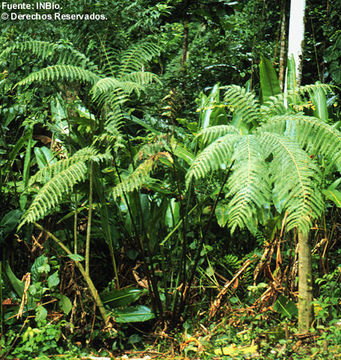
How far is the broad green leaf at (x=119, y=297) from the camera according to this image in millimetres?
2268

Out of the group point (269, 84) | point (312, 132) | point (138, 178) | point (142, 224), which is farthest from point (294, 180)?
point (269, 84)

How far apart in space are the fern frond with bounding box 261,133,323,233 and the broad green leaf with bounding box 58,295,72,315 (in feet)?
4.42

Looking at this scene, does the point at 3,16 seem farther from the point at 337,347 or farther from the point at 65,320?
the point at 337,347

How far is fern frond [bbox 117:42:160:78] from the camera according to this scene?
2.16m

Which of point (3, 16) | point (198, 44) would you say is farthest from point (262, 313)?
point (198, 44)

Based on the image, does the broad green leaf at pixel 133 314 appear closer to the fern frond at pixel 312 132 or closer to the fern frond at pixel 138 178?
the fern frond at pixel 138 178

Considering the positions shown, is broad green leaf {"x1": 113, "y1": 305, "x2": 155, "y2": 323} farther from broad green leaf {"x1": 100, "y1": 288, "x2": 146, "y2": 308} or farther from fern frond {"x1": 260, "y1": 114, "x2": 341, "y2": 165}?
fern frond {"x1": 260, "y1": 114, "x2": 341, "y2": 165}

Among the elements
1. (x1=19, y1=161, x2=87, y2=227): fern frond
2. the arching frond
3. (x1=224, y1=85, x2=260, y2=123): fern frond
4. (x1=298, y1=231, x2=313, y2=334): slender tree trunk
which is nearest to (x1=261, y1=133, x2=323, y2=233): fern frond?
(x1=224, y1=85, x2=260, y2=123): fern frond

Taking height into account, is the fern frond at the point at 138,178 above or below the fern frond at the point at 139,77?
below

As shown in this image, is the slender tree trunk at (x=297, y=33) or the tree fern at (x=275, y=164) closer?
the tree fern at (x=275, y=164)

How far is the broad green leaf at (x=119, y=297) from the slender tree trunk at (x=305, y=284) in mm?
865

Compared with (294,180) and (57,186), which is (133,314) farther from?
(294,180)

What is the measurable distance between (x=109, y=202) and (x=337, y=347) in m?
1.55

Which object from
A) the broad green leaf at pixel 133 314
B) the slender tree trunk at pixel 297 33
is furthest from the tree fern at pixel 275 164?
the slender tree trunk at pixel 297 33
